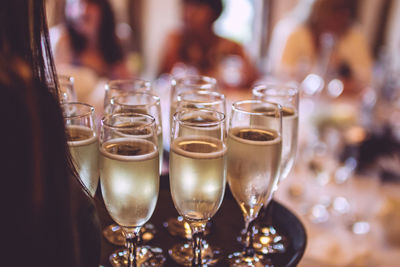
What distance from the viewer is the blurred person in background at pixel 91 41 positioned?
9.29ft

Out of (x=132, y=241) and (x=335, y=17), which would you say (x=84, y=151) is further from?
(x=335, y=17)

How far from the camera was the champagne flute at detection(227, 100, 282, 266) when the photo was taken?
0.78 m

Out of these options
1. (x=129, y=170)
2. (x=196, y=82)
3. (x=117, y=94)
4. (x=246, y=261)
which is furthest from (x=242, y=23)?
(x=129, y=170)

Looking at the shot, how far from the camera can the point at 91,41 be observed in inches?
117

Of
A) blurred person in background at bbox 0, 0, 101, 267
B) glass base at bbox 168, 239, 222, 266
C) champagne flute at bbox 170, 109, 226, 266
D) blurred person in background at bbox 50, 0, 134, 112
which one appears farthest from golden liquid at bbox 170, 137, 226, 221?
blurred person in background at bbox 50, 0, 134, 112

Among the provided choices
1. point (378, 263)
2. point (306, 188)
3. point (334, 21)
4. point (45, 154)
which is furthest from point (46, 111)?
point (334, 21)

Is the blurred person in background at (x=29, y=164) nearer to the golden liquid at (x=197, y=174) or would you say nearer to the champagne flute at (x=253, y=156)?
the golden liquid at (x=197, y=174)

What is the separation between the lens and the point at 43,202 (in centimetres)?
45

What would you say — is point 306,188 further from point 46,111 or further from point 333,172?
point 46,111

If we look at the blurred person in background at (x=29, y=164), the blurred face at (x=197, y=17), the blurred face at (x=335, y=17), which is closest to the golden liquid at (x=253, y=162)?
the blurred person in background at (x=29, y=164)

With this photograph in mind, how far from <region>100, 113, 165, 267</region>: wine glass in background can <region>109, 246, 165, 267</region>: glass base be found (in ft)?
0.35

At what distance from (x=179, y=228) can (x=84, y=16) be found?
224cm

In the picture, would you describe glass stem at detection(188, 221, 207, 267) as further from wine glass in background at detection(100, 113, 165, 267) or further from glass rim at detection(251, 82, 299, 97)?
glass rim at detection(251, 82, 299, 97)

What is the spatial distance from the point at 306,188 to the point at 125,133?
990mm
